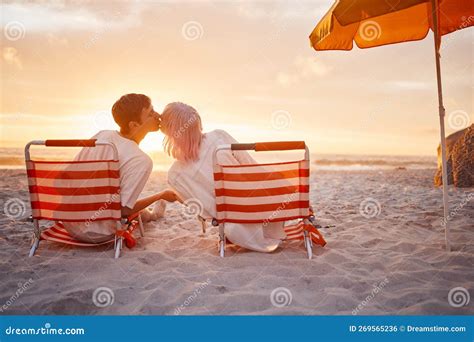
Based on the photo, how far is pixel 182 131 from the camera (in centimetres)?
348

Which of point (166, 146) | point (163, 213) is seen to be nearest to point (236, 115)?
point (163, 213)

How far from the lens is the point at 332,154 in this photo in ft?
Answer: 78.1

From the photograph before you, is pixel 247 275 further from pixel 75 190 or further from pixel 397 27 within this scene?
pixel 397 27

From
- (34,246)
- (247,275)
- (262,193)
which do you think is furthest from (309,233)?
(34,246)

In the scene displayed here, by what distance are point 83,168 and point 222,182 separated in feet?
3.83

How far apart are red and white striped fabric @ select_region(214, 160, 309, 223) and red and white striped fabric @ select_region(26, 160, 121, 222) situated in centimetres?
89

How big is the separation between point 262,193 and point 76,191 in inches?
61.7

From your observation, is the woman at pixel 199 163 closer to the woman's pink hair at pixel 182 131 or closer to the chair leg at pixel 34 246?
the woman's pink hair at pixel 182 131

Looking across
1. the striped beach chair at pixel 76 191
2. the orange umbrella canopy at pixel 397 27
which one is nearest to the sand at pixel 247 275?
the striped beach chair at pixel 76 191

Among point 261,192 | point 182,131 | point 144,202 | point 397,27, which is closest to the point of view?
point 261,192

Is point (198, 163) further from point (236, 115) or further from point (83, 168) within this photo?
point (236, 115)

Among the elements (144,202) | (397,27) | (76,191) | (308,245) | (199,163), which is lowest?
(308,245)

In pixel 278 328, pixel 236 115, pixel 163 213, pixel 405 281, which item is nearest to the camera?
pixel 278 328

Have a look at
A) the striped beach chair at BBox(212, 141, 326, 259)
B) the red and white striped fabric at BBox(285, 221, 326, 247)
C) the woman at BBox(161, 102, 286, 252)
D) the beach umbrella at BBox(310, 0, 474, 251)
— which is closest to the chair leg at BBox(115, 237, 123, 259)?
the woman at BBox(161, 102, 286, 252)
